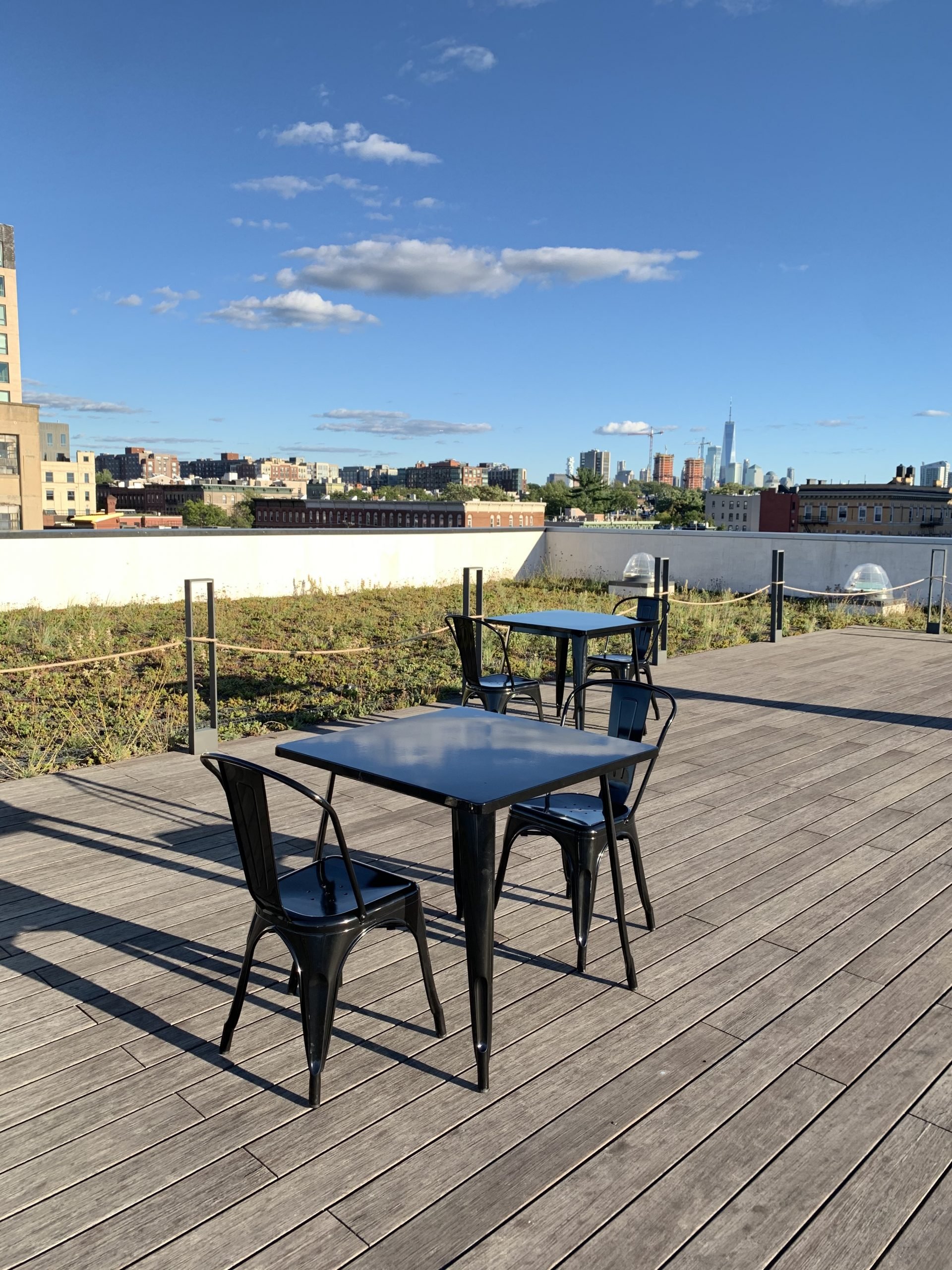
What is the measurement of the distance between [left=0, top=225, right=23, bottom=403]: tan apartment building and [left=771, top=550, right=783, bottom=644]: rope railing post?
77.4 metres

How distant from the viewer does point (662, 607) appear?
9.13 m

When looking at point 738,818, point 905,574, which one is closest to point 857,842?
point 738,818

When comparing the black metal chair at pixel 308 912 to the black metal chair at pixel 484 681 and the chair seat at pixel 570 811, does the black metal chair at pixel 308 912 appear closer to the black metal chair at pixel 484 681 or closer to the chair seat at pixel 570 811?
the chair seat at pixel 570 811

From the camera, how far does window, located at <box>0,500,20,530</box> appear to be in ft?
182

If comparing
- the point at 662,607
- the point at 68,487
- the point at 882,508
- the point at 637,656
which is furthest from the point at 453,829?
the point at 68,487

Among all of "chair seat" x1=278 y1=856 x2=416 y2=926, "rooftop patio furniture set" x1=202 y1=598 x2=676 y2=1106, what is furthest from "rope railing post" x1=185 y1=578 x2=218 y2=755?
"chair seat" x1=278 y1=856 x2=416 y2=926

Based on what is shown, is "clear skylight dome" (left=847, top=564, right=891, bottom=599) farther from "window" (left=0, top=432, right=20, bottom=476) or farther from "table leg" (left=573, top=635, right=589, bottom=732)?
"window" (left=0, top=432, right=20, bottom=476)

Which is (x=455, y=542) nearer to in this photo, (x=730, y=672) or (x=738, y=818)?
(x=730, y=672)

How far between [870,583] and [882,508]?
83146 mm

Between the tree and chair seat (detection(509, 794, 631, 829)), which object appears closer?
chair seat (detection(509, 794, 631, 829))

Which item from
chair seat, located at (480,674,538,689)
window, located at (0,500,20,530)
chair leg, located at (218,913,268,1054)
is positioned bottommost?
chair leg, located at (218,913,268,1054)

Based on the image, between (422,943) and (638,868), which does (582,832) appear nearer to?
(638,868)

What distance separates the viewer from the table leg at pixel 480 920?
2.30m

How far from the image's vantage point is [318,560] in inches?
648
